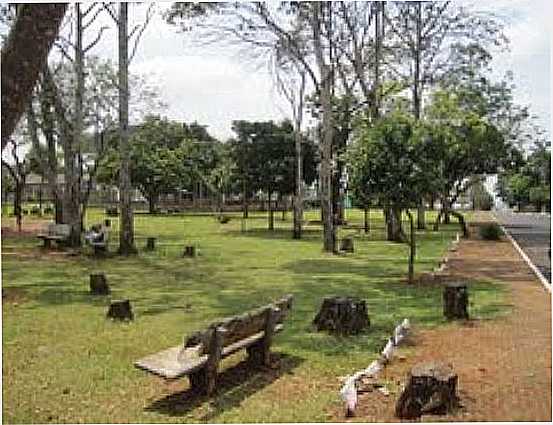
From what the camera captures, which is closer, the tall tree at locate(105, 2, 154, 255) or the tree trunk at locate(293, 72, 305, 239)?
the tall tree at locate(105, 2, 154, 255)

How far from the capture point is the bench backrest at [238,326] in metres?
5.12

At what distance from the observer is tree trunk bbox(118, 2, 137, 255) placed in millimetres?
14172

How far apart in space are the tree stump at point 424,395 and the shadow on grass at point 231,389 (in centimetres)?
109

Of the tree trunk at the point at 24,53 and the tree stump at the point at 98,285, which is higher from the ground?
the tree trunk at the point at 24,53

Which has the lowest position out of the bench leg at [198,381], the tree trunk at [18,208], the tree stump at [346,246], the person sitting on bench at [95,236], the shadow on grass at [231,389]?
the shadow on grass at [231,389]

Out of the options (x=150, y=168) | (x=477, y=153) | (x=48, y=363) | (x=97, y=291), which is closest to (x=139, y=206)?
(x=150, y=168)

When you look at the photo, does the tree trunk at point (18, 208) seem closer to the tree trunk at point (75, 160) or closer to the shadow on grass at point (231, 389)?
the tree trunk at point (75, 160)

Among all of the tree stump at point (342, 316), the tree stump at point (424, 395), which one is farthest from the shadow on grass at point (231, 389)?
the tree stump at point (424, 395)

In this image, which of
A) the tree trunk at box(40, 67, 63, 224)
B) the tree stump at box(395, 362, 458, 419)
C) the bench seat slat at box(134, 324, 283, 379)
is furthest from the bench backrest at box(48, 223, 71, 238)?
the tree stump at box(395, 362, 458, 419)

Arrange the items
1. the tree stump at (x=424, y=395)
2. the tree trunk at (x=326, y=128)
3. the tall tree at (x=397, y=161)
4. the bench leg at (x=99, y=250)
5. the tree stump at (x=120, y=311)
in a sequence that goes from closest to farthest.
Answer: the tree stump at (x=424, y=395)
the tree stump at (x=120, y=311)
the tall tree at (x=397, y=161)
the bench leg at (x=99, y=250)
the tree trunk at (x=326, y=128)

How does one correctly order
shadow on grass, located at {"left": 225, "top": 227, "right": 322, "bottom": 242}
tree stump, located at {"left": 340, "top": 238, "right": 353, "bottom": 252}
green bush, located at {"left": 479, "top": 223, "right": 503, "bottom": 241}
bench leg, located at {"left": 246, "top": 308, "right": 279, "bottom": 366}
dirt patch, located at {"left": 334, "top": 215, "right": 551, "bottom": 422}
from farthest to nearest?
shadow on grass, located at {"left": 225, "top": 227, "right": 322, "bottom": 242}, green bush, located at {"left": 479, "top": 223, "right": 503, "bottom": 241}, tree stump, located at {"left": 340, "top": 238, "right": 353, "bottom": 252}, bench leg, located at {"left": 246, "top": 308, "right": 279, "bottom": 366}, dirt patch, located at {"left": 334, "top": 215, "right": 551, "bottom": 422}

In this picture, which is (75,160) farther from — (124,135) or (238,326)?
(238,326)

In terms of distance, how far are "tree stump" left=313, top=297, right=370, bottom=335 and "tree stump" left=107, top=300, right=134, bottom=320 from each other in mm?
1957

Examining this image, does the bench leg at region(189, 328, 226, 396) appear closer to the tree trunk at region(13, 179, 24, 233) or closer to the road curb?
the road curb
